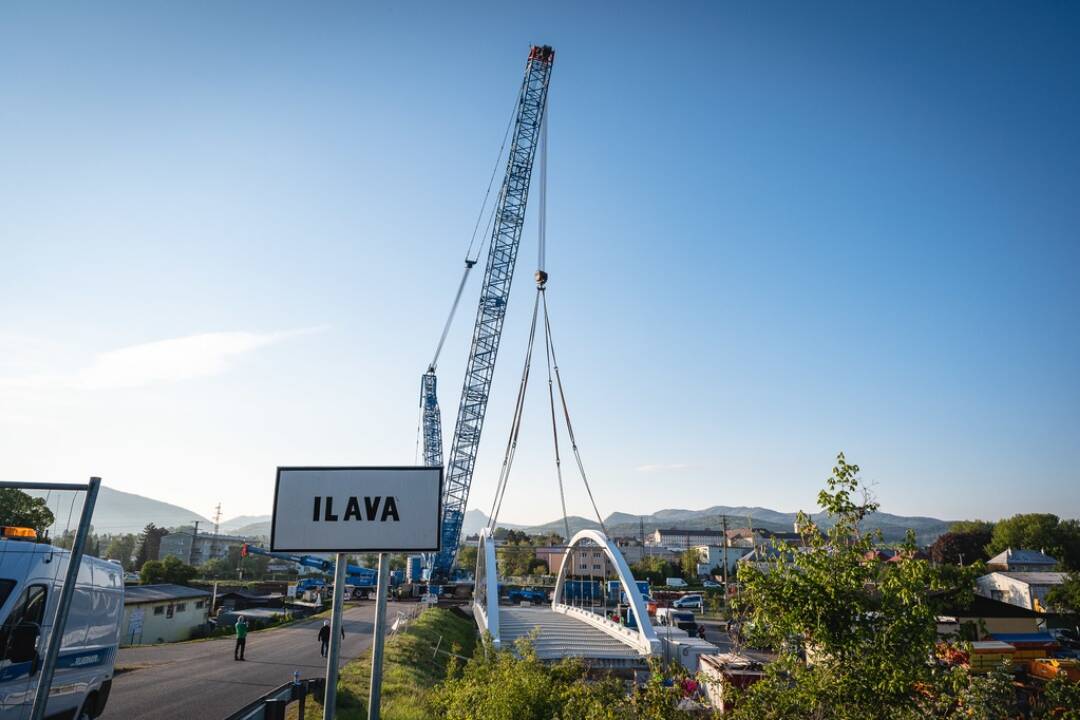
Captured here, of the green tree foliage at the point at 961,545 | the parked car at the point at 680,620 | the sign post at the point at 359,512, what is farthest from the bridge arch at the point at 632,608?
the green tree foliage at the point at 961,545

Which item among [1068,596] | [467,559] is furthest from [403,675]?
[467,559]

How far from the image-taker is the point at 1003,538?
4178 inches

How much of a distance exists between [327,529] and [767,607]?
167 inches

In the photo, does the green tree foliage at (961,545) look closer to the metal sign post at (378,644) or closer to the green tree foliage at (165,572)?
the green tree foliage at (165,572)

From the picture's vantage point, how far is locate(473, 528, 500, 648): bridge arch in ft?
97.8

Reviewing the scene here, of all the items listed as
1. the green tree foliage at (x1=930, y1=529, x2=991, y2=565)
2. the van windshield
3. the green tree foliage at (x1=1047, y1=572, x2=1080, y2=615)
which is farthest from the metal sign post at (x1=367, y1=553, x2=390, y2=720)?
the green tree foliage at (x1=930, y1=529, x2=991, y2=565)

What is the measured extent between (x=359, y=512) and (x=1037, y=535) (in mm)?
132558

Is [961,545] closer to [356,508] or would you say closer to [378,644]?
[378,644]

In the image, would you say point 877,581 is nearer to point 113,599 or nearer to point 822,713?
point 822,713

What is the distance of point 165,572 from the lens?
55.8 m

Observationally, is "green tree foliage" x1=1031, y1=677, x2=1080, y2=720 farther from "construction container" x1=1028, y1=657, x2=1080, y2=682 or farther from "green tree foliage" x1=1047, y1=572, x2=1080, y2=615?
"green tree foliage" x1=1047, y1=572, x2=1080, y2=615

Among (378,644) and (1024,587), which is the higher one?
(378,644)

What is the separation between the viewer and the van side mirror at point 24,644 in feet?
25.2

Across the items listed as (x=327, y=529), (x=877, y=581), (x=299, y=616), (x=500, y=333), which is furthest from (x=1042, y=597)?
(x=327, y=529)
